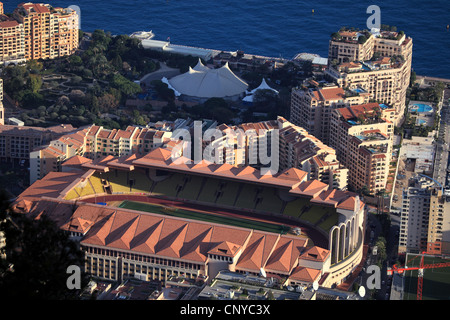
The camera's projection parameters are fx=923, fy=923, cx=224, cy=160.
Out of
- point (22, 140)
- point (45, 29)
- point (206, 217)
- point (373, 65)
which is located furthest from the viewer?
point (45, 29)

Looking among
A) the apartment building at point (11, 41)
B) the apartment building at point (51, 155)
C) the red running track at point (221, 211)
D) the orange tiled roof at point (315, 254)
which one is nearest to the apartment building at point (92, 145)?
the apartment building at point (51, 155)

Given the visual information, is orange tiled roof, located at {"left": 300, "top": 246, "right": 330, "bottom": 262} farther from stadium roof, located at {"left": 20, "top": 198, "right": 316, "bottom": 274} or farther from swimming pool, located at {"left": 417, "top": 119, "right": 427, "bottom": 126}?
swimming pool, located at {"left": 417, "top": 119, "right": 427, "bottom": 126}

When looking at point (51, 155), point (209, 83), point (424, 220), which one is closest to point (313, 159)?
point (424, 220)

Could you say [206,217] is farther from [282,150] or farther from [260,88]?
[260,88]

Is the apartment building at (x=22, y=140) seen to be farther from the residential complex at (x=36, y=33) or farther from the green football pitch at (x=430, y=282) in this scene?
the green football pitch at (x=430, y=282)

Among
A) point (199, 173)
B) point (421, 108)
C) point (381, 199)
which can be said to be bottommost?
point (381, 199)
